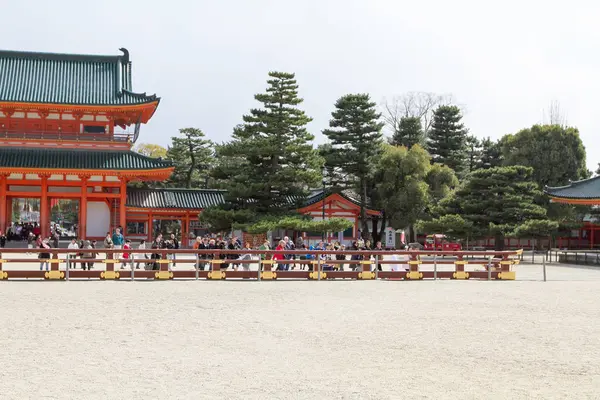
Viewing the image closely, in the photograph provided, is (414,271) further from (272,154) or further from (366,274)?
(272,154)

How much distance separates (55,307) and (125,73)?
1158 inches

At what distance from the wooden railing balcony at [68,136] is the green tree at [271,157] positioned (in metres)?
5.54

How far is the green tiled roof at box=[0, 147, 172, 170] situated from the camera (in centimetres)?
3656

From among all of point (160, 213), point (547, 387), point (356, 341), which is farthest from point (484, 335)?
point (160, 213)

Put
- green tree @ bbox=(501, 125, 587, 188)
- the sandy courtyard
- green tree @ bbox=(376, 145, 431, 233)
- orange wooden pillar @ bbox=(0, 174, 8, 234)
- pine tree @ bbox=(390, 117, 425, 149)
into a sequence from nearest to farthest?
the sandy courtyard
orange wooden pillar @ bbox=(0, 174, 8, 234)
green tree @ bbox=(376, 145, 431, 233)
green tree @ bbox=(501, 125, 587, 188)
pine tree @ bbox=(390, 117, 425, 149)

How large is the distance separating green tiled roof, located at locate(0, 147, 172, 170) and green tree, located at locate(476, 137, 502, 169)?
33117 mm

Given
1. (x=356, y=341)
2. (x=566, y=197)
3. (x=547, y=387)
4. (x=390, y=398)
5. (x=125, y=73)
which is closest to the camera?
(x=390, y=398)

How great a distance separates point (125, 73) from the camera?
41.5 metres

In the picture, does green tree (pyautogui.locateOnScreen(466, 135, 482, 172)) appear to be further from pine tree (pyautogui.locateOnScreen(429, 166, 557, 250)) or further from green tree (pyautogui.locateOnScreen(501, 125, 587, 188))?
pine tree (pyautogui.locateOnScreen(429, 166, 557, 250))

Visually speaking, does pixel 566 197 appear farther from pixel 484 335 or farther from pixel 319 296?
pixel 484 335

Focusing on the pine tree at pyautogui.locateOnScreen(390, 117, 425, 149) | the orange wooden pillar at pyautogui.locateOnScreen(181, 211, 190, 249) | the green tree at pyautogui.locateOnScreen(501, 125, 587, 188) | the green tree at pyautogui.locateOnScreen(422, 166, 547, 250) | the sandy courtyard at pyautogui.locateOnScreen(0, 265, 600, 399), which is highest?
the pine tree at pyautogui.locateOnScreen(390, 117, 425, 149)

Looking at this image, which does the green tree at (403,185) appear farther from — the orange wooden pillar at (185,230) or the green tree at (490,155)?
the green tree at (490,155)

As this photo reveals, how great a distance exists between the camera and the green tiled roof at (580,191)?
38.3 meters

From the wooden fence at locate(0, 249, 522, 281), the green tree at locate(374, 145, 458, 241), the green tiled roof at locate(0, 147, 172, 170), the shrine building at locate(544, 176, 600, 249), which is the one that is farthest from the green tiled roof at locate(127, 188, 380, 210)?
the wooden fence at locate(0, 249, 522, 281)
